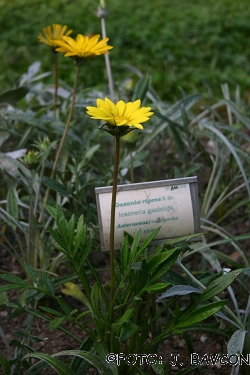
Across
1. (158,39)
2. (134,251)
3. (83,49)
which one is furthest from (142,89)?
(158,39)

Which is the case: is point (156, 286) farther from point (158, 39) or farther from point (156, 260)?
point (158, 39)

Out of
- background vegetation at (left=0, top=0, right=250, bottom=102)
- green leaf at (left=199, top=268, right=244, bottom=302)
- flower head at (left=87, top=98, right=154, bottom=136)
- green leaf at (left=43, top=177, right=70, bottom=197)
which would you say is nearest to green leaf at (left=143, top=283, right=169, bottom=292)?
green leaf at (left=199, top=268, right=244, bottom=302)

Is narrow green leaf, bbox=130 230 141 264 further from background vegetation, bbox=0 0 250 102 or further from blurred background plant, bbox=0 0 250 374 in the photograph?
background vegetation, bbox=0 0 250 102

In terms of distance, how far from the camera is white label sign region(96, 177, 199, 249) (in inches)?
39.2

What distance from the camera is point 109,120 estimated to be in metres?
0.83

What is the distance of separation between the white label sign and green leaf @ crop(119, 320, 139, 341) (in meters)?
0.16

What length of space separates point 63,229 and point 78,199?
0.32 meters

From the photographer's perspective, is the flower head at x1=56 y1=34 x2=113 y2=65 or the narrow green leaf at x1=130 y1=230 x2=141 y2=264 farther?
the flower head at x1=56 y1=34 x2=113 y2=65

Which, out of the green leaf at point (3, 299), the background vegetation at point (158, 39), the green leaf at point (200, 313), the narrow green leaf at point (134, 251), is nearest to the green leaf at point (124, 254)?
the narrow green leaf at point (134, 251)

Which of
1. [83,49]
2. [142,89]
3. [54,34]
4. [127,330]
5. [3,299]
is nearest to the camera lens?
[127,330]

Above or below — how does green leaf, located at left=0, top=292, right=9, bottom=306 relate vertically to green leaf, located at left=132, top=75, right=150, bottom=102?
below

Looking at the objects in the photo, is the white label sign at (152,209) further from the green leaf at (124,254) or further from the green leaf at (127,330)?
the green leaf at (127,330)

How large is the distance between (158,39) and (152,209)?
81.8 inches

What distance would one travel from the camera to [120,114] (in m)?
0.89
